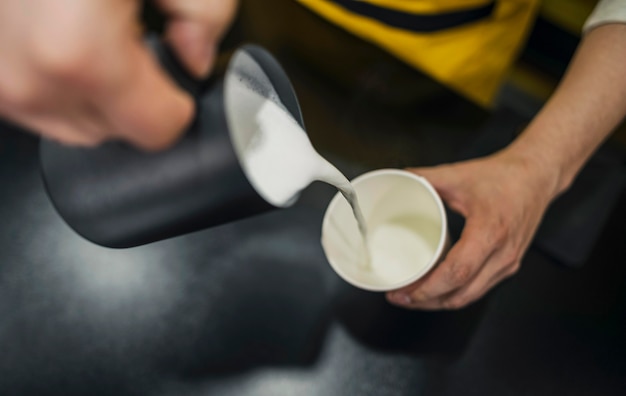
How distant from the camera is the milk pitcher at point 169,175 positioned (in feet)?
0.88

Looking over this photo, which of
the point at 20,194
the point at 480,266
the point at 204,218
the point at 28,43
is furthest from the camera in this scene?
the point at 20,194

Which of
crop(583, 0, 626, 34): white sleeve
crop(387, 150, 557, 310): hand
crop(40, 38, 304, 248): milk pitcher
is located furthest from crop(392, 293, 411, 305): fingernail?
crop(583, 0, 626, 34): white sleeve

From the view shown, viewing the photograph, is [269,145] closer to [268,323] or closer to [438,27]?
[268,323]

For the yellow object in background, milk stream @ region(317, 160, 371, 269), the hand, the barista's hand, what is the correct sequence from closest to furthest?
the barista's hand
milk stream @ region(317, 160, 371, 269)
the hand
the yellow object in background

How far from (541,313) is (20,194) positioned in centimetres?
60

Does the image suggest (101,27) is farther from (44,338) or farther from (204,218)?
(44,338)

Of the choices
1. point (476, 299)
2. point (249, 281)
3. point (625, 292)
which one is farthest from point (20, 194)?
point (625, 292)

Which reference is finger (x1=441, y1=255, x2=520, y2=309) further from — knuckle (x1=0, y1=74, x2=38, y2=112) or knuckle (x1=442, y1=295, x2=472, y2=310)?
knuckle (x1=0, y1=74, x2=38, y2=112)

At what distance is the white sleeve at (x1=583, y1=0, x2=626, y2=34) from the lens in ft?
1.88

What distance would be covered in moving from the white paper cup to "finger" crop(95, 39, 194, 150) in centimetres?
28

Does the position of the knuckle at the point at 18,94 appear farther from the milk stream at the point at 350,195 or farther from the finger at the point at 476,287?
the finger at the point at 476,287

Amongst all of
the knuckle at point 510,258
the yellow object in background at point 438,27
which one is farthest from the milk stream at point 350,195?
the yellow object in background at point 438,27

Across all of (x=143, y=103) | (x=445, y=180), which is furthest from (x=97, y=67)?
(x=445, y=180)

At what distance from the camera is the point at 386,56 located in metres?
0.71
